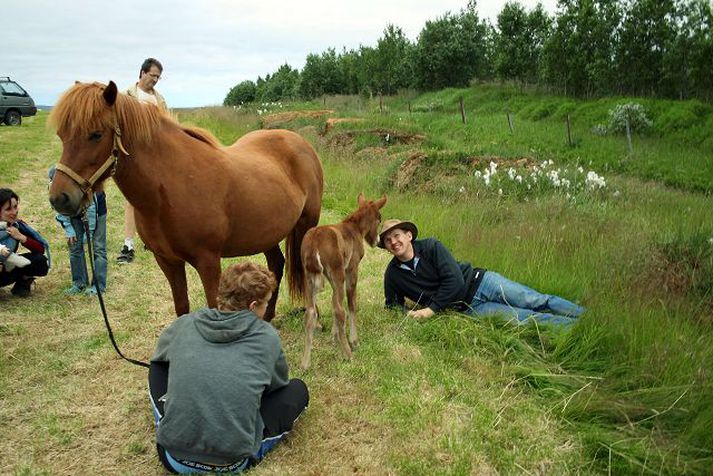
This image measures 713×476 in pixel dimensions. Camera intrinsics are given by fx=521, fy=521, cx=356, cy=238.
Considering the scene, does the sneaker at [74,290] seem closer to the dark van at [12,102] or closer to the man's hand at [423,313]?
the man's hand at [423,313]

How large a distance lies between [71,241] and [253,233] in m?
3.00

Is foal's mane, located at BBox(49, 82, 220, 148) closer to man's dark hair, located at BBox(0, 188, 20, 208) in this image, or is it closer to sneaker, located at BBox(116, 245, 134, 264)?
man's dark hair, located at BBox(0, 188, 20, 208)

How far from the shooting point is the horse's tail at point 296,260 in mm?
5418

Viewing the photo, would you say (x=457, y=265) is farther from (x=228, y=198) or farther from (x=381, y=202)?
(x=228, y=198)

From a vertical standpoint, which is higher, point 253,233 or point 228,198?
point 228,198

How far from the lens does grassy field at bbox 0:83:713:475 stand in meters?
3.21

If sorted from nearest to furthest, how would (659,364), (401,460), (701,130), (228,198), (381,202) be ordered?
(401,460) → (659,364) → (228,198) → (381,202) → (701,130)

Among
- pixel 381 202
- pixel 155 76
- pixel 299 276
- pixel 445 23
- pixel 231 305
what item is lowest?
pixel 299 276

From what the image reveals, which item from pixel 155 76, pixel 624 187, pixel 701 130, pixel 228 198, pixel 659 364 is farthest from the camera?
pixel 701 130

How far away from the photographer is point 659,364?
3719 mm

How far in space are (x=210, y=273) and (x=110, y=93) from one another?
4.73 feet

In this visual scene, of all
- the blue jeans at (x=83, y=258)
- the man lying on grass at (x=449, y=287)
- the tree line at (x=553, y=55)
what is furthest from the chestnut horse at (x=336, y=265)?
the tree line at (x=553, y=55)

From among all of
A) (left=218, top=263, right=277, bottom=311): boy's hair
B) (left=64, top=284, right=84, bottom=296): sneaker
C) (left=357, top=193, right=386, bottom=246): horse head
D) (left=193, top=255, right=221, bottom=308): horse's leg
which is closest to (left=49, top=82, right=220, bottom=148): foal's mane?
(left=193, top=255, right=221, bottom=308): horse's leg

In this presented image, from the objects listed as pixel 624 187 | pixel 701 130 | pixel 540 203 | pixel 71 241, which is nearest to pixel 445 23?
pixel 701 130
